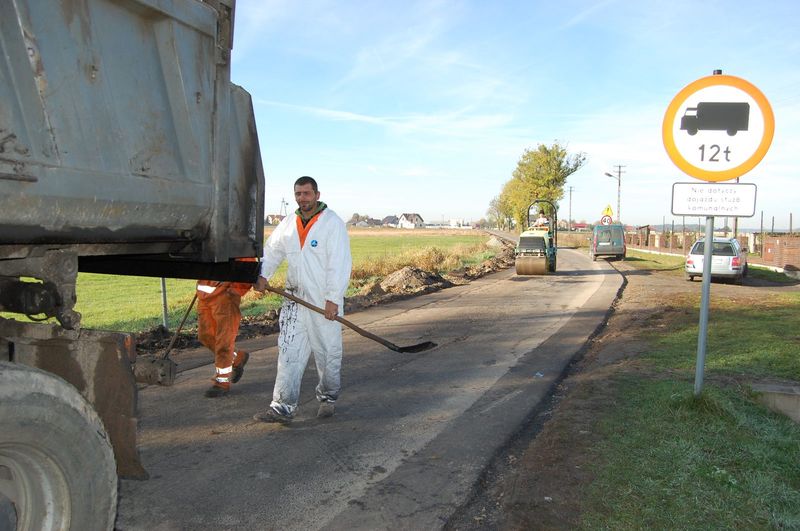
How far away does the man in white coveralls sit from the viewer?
4941mm

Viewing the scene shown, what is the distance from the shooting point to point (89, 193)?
2.18 metres

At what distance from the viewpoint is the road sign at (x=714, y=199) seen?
190 inches

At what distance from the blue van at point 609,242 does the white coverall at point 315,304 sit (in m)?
29.9

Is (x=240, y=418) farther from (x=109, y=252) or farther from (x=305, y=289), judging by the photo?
(x=109, y=252)

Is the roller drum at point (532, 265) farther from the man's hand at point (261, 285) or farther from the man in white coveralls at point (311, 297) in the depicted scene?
the man's hand at point (261, 285)

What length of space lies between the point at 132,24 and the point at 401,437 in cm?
339

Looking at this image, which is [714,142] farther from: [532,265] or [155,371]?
[532,265]

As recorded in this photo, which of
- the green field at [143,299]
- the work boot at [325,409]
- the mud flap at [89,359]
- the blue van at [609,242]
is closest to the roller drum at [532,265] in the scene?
the green field at [143,299]

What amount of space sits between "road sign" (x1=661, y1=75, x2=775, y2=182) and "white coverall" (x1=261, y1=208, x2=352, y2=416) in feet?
9.05

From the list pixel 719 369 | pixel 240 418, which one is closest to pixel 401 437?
pixel 240 418

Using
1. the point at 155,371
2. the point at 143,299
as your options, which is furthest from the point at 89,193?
the point at 143,299

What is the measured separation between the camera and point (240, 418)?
16.6 feet

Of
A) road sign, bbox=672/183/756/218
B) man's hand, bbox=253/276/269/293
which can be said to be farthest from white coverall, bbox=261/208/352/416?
road sign, bbox=672/183/756/218

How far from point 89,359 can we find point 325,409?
9.48 ft
